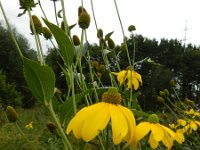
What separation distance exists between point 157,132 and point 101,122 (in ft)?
0.91

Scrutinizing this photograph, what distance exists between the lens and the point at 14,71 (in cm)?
1994

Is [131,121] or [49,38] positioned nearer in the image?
[131,121]

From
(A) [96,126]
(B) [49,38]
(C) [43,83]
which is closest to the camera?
(A) [96,126]

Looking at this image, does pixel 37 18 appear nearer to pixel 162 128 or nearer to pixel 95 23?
→ pixel 95 23

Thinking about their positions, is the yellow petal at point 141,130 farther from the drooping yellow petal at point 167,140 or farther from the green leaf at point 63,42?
the green leaf at point 63,42

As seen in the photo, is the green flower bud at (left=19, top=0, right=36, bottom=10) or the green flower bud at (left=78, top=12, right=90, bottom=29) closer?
the green flower bud at (left=19, top=0, right=36, bottom=10)

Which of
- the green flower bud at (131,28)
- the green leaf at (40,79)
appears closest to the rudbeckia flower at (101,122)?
the green leaf at (40,79)

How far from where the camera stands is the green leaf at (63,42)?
0.89 meters

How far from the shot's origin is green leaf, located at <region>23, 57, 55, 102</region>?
85 cm

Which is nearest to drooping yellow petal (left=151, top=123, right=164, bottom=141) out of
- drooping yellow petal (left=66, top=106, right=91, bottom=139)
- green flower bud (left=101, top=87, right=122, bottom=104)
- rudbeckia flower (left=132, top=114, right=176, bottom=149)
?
rudbeckia flower (left=132, top=114, right=176, bottom=149)

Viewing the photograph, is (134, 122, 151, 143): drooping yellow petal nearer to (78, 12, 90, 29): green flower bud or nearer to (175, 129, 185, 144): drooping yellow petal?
(175, 129, 185, 144): drooping yellow petal

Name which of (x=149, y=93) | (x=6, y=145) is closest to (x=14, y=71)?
(x=149, y=93)

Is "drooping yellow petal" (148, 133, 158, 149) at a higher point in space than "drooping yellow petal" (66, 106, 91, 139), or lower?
lower

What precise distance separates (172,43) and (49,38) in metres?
22.3
